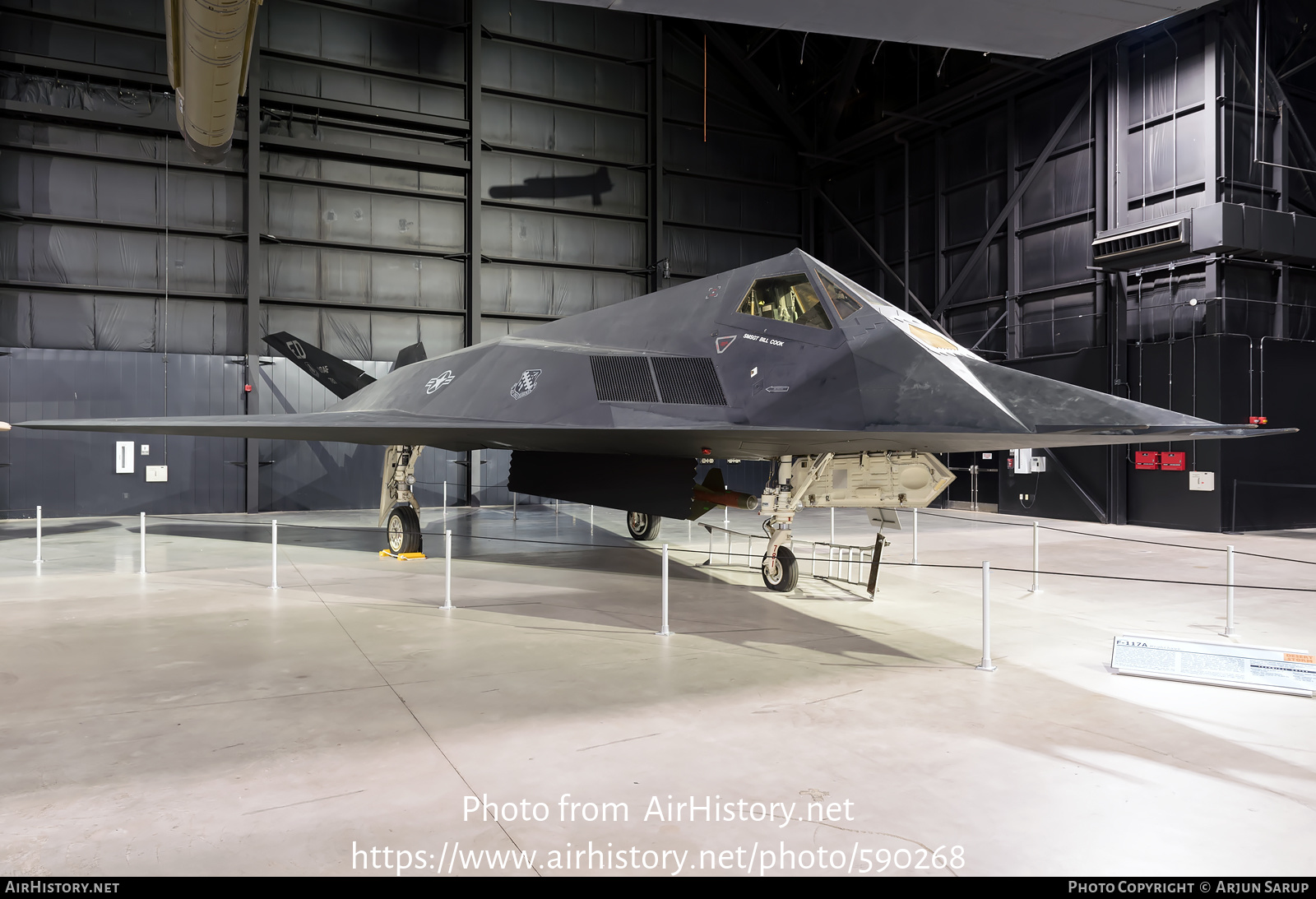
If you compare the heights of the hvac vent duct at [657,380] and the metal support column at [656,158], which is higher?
the metal support column at [656,158]

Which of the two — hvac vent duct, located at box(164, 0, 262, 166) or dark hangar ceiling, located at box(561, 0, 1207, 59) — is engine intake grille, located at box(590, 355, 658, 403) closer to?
dark hangar ceiling, located at box(561, 0, 1207, 59)

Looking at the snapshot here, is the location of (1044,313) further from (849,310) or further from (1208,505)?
(849,310)

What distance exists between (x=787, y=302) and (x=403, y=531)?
6834 mm

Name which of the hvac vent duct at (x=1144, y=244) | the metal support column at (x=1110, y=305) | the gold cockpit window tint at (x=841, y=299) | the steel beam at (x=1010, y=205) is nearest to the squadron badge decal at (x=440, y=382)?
the gold cockpit window tint at (x=841, y=299)

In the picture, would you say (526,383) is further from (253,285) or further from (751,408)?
(253,285)

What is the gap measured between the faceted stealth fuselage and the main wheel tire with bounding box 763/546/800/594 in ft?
3.61

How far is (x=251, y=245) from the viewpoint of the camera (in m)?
20.5

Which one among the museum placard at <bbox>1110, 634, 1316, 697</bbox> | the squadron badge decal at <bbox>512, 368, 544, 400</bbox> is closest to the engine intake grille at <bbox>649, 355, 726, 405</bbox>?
the squadron badge decal at <bbox>512, 368, 544, 400</bbox>

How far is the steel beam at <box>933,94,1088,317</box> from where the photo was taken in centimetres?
2011

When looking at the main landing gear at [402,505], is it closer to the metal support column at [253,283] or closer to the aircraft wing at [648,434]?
the aircraft wing at [648,434]

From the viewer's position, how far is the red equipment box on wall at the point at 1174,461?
55.4ft

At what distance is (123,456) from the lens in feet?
63.3

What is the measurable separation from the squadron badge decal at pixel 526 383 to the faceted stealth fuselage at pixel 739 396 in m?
0.02

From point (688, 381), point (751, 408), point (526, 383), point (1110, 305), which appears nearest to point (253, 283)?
point (526, 383)
